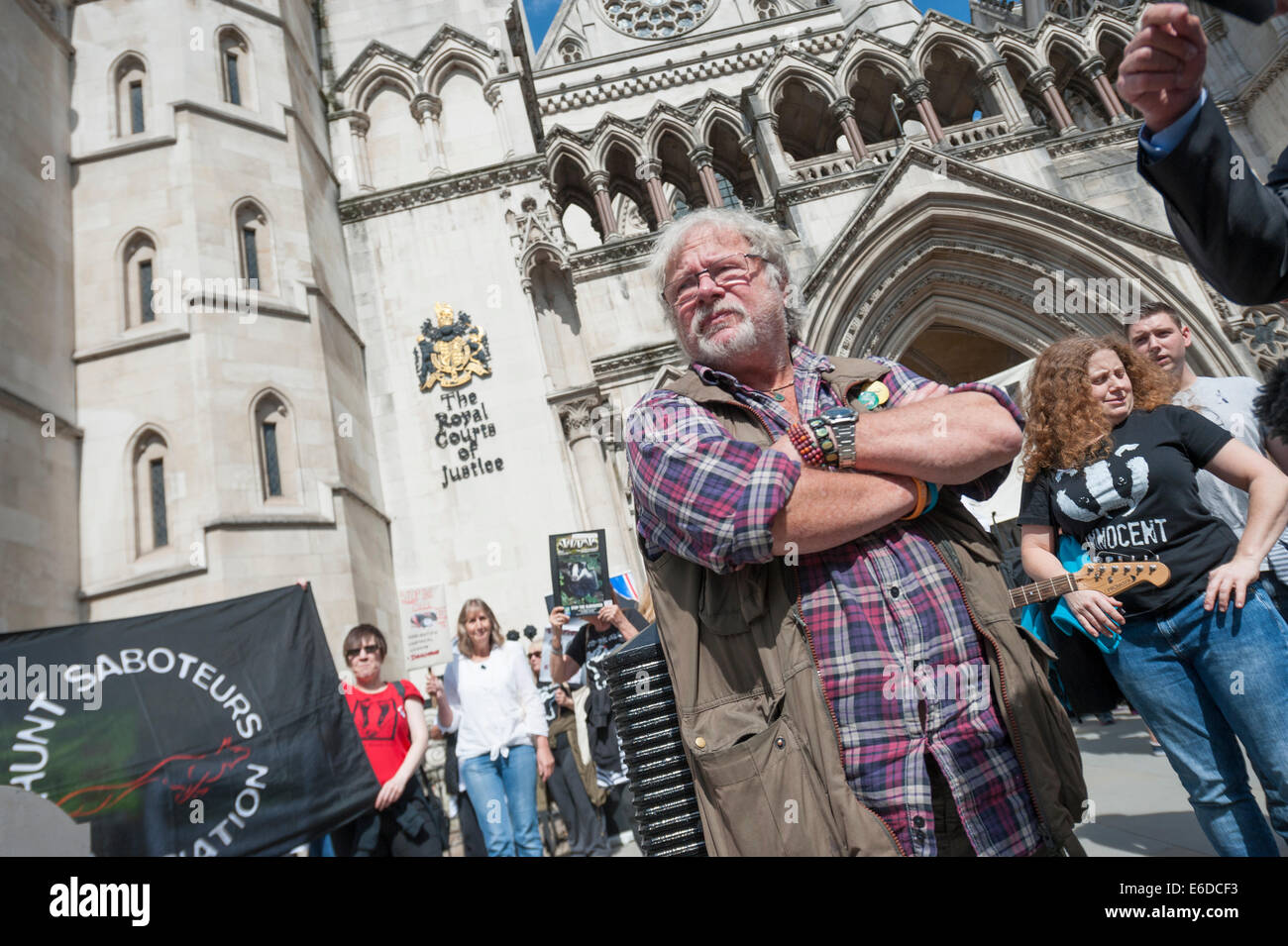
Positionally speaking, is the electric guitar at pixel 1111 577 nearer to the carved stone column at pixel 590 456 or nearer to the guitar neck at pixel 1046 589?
the guitar neck at pixel 1046 589

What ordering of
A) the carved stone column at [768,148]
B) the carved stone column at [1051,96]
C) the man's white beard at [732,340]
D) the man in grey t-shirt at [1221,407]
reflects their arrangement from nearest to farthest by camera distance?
the man's white beard at [732,340], the man in grey t-shirt at [1221,407], the carved stone column at [768,148], the carved stone column at [1051,96]

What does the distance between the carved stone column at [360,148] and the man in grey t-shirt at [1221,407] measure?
45.2 ft

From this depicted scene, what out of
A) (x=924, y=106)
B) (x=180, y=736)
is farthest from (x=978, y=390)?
(x=924, y=106)

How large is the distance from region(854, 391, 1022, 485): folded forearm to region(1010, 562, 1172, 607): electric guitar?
1.35 metres

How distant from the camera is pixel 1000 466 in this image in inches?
73.4

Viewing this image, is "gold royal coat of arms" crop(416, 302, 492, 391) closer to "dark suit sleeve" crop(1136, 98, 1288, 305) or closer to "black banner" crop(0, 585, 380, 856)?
"black banner" crop(0, 585, 380, 856)

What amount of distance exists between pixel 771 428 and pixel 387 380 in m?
11.7

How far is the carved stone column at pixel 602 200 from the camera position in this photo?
14.1 metres

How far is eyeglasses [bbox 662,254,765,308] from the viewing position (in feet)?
6.56

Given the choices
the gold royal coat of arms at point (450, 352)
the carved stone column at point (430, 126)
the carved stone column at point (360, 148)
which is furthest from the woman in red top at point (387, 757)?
the carved stone column at point (360, 148)

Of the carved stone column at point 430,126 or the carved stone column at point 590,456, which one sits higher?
the carved stone column at point 430,126

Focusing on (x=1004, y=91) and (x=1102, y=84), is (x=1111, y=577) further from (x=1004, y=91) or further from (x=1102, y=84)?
(x=1102, y=84)
